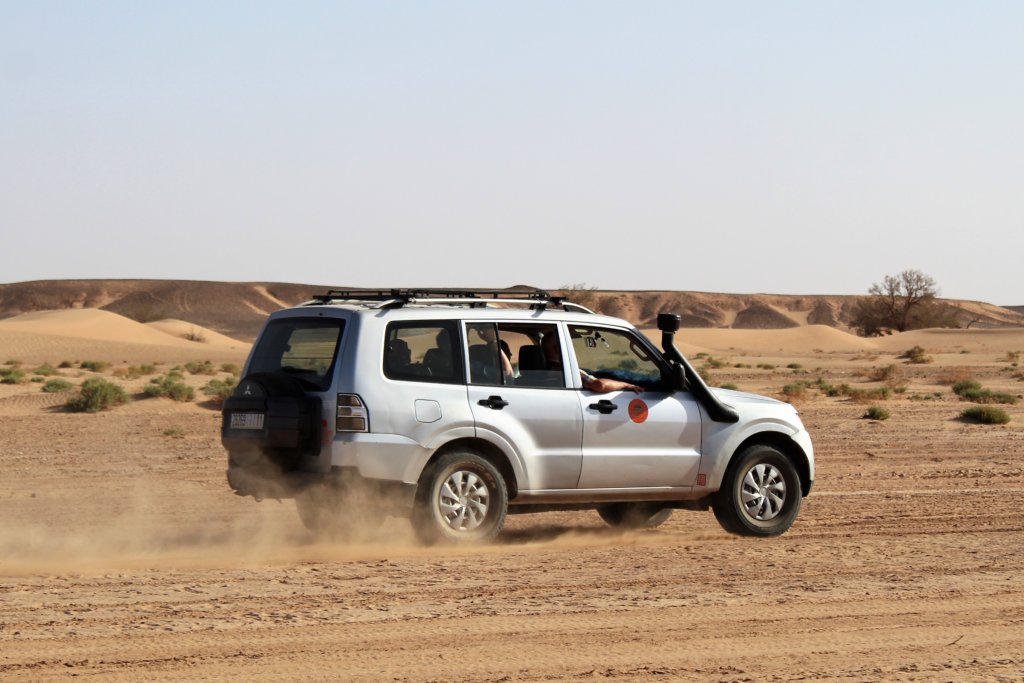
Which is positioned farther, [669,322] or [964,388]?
[964,388]

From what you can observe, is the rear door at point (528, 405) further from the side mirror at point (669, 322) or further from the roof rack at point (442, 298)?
the side mirror at point (669, 322)

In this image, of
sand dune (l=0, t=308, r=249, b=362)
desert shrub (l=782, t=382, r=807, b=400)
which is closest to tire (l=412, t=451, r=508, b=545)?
desert shrub (l=782, t=382, r=807, b=400)

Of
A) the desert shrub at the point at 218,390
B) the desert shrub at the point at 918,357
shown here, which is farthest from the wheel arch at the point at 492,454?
the desert shrub at the point at 918,357

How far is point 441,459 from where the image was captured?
10.3m

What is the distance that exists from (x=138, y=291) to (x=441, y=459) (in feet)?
542

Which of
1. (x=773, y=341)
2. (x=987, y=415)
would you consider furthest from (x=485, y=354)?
(x=773, y=341)

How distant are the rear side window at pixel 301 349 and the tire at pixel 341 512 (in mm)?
746

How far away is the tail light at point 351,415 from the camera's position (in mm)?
9969

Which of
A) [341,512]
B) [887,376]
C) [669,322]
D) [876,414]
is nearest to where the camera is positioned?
[341,512]

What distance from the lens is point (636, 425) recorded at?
11094 mm

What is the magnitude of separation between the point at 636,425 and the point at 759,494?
1.31 meters

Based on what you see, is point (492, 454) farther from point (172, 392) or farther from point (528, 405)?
point (172, 392)

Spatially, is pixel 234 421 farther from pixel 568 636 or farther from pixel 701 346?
pixel 701 346

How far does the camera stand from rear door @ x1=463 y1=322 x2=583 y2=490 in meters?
10.6
